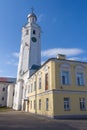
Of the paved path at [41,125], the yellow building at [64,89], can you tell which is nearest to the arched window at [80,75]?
the yellow building at [64,89]

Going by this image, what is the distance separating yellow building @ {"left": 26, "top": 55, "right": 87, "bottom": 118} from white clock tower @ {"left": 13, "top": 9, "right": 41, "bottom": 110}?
20.0 m

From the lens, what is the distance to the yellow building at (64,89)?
2300 centimetres

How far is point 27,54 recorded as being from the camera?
161 feet

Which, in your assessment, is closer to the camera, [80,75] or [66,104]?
[66,104]

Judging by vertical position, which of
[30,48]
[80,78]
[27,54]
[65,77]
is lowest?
[80,78]

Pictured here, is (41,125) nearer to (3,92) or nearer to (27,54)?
(27,54)

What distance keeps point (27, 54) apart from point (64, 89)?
27272 mm

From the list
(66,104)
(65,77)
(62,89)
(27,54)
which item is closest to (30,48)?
(27,54)

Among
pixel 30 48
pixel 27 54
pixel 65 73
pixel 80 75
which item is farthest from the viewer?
pixel 30 48

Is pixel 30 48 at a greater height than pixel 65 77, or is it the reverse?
pixel 30 48

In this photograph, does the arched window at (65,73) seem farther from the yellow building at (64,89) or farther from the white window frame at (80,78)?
the white window frame at (80,78)

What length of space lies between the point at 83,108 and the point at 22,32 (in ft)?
121

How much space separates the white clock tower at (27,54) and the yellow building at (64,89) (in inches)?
788

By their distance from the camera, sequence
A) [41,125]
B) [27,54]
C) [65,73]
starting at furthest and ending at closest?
[27,54], [65,73], [41,125]
